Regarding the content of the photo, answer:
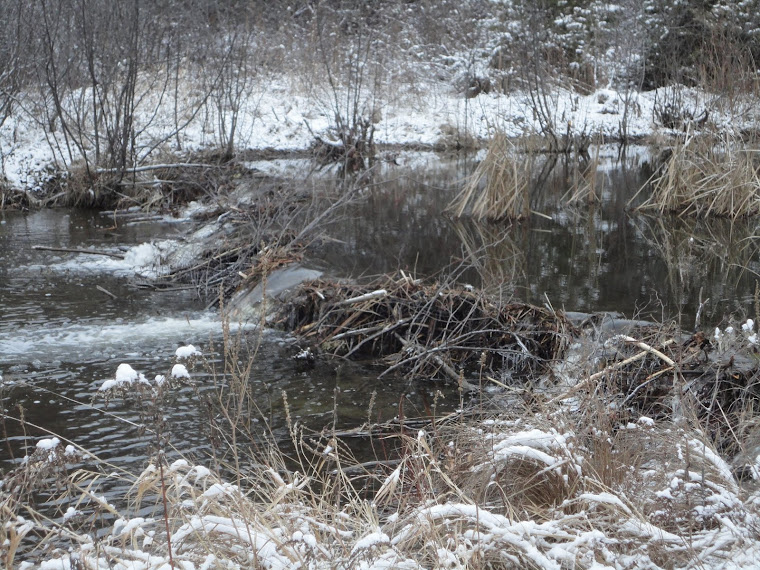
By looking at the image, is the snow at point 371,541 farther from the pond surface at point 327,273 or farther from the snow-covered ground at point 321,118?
the snow-covered ground at point 321,118

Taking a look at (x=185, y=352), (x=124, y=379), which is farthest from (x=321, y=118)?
(x=124, y=379)

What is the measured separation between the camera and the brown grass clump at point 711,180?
10389mm

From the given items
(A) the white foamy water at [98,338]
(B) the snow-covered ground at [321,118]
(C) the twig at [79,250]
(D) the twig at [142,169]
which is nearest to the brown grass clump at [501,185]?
(B) the snow-covered ground at [321,118]

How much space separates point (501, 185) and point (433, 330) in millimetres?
5394

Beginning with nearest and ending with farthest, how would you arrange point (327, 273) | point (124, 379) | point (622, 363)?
1. point (124, 379)
2. point (622, 363)
3. point (327, 273)

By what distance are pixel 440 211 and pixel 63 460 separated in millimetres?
9824

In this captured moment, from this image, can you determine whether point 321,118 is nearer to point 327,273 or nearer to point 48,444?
point 327,273

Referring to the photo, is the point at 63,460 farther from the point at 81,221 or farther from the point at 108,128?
the point at 108,128

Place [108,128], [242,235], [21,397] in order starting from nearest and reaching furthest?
[21,397]
[242,235]
[108,128]

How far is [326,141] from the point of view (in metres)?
18.4

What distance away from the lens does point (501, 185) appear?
35.6 feet

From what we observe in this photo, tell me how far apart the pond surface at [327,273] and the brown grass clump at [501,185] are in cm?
21

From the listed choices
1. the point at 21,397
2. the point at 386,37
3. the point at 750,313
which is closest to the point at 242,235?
the point at 21,397

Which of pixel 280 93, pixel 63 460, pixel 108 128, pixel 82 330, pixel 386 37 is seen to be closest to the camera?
pixel 63 460
